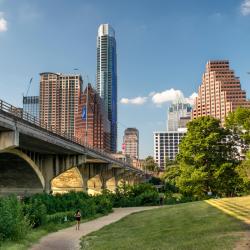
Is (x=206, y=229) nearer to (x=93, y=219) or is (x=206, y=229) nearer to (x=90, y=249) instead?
(x=90, y=249)

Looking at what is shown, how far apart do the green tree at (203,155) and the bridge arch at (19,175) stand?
1907cm

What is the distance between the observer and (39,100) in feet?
492

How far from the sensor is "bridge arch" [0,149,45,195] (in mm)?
46281

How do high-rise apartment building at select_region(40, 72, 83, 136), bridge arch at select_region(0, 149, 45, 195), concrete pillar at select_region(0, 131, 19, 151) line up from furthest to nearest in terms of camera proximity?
high-rise apartment building at select_region(40, 72, 83, 136), bridge arch at select_region(0, 149, 45, 195), concrete pillar at select_region(0, 131, 19, 151)

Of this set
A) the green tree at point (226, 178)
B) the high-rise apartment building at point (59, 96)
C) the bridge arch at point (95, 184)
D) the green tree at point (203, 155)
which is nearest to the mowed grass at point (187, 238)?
the green tree at point (226, 178)

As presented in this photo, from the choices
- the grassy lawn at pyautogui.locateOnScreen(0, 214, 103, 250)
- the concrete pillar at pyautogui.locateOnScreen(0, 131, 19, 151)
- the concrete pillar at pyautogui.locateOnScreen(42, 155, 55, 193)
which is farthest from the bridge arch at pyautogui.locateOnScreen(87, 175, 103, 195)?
the concrete pillar at pyautogui.locateOnScreen(0, 131, 19, 151)

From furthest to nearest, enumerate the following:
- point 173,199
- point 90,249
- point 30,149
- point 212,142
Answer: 1. point 173,199
2. point 212,142
3. point 30,149
4. point 90,249

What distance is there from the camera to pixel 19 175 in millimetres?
52281

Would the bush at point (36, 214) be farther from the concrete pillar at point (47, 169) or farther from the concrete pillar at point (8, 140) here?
the concrete pillar at point (47, 169)

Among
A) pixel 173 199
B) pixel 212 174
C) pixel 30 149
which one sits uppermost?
pixel 30 149

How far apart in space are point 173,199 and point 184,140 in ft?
33.9

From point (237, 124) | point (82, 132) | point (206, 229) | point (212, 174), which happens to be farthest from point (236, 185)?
point (82, 132)

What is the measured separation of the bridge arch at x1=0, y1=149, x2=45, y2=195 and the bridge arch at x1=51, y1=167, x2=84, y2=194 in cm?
1601

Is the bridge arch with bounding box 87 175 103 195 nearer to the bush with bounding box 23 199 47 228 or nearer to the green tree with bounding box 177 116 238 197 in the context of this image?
the green tree with bounding box 177 116 238 197
